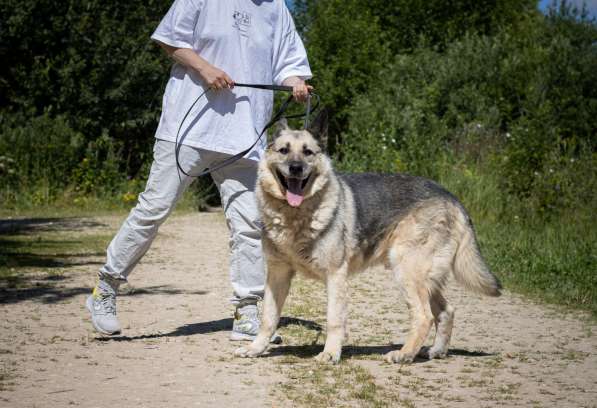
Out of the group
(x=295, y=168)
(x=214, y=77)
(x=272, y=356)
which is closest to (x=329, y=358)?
(x=272, y=356)

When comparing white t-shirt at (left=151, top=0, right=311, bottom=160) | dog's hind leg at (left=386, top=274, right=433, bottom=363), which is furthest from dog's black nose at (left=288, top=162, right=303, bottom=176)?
dog's hind leg at (left=386, top=274, right=433, bottom=363)

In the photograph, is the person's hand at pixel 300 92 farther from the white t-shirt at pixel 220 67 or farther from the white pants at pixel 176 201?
the white pants at pixel 176 201

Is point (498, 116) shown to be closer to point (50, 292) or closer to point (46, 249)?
point (46, 249)

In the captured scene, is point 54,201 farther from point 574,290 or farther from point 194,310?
point 574,290

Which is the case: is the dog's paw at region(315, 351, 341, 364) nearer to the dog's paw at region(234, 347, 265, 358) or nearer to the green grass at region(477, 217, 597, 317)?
the dog's paw at region(234, 347, 265, 358)

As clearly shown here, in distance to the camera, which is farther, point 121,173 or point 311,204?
point 121,173

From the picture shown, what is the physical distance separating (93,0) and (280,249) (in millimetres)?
14270

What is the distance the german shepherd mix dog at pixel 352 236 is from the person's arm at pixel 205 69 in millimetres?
549

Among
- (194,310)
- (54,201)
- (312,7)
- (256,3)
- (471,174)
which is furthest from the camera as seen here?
(312,7)

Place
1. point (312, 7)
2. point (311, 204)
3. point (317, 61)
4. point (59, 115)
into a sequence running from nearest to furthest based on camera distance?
1. point (311, 204)
2. point (59, 115)
3. point (317, 61)
4. point (312, 7)

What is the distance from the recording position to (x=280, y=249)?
17.6 feet

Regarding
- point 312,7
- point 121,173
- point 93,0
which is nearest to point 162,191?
point 121,173

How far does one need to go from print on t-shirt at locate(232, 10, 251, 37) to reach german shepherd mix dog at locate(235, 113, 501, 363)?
82cm

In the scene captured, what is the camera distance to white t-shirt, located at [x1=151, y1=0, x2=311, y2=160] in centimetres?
558
